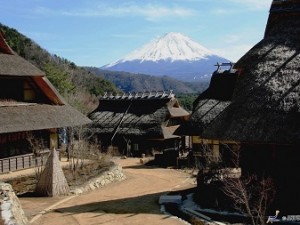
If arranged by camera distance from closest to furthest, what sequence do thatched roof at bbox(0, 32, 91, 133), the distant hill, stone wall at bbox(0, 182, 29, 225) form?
stone wall at bbox(0, 182, 29, 225)
thatched roof at bbox(0, 32, 91, 133)
the distant hill

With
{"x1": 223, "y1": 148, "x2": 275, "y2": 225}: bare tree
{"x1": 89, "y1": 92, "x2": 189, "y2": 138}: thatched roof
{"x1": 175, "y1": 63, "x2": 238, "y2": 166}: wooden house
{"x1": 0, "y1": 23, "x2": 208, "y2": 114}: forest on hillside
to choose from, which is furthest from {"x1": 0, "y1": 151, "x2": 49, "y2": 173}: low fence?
{"x1": 0, "y1": 23, "x2": 208, "y2": 114}: forest on hillside

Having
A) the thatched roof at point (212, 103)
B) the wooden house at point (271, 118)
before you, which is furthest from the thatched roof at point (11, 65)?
the wooden house at point (271, 118)

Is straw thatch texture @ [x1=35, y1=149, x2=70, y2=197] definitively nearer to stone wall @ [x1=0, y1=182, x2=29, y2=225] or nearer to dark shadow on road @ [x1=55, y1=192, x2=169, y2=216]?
dark shadow on road @ [x1=55, y1=192, x2=169, y2=216]

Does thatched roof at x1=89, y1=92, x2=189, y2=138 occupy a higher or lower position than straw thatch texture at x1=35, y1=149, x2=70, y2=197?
higher

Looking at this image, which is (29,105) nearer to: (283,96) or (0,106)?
(0,106)

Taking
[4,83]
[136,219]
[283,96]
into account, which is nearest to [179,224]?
[136,219]

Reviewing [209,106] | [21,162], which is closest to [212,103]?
[209,106]

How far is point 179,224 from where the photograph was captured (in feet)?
47.2

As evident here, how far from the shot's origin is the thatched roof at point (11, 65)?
2485 centimetres

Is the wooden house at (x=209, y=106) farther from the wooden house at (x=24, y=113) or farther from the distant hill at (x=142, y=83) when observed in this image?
the distant hill at (x=142, y=83)

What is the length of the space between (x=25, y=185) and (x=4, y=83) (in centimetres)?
735

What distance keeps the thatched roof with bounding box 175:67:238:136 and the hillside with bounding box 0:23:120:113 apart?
56.1 feet

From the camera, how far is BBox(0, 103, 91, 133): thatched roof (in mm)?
23219

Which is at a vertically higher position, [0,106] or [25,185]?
[0,106]
